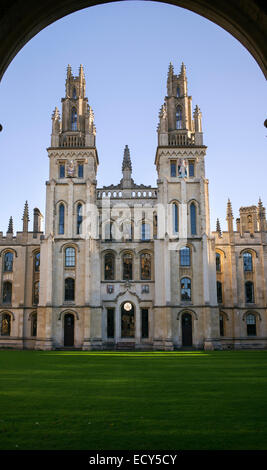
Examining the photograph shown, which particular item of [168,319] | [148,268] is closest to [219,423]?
[168,319]

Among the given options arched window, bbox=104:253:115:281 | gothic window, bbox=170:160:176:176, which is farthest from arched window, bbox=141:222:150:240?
gothic window, bbox=170:160:176:176

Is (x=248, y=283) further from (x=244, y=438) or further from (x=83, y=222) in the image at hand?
(x=244, y=438)

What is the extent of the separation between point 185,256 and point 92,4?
35.9 m

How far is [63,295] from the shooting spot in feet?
144

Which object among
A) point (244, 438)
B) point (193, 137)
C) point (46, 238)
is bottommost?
point (244, 438)

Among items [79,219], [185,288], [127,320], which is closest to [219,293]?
[185,288]

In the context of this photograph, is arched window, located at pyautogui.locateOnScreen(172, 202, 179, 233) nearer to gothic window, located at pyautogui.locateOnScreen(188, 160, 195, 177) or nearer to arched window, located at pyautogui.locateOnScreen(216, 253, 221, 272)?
gothic window, located at pyautogui.locateOnScreen(188, 160, 195, 177)

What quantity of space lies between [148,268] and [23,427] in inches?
1480

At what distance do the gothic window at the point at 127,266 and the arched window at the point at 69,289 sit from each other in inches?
209

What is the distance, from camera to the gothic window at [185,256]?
44.1 metres

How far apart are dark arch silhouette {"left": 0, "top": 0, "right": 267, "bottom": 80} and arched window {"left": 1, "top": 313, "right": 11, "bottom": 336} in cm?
4181

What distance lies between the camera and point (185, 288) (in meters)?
43.8

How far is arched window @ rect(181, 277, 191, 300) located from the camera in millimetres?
43688

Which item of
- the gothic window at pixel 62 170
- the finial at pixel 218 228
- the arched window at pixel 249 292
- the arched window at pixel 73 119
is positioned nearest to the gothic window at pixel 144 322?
the arched window at pixel 249 292
